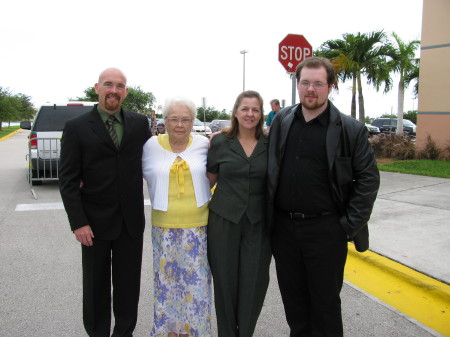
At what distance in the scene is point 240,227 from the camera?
275 centimetres

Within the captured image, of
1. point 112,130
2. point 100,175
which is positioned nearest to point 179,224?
point 100,175

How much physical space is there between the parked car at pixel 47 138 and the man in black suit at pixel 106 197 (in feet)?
22.1

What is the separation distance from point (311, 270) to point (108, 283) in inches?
58.5

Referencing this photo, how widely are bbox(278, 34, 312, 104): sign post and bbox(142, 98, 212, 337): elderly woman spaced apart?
524 centimetres

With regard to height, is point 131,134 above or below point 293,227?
above

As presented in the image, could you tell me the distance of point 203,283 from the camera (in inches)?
111

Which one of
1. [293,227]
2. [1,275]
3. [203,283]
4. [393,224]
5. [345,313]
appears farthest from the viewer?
[393,224]

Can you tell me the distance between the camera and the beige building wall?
37.7 ft

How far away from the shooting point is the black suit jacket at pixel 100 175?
8.50ft

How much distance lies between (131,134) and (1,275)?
2.60 m

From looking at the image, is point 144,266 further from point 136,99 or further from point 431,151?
point 136,99

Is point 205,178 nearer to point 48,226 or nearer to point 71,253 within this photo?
point 71,253

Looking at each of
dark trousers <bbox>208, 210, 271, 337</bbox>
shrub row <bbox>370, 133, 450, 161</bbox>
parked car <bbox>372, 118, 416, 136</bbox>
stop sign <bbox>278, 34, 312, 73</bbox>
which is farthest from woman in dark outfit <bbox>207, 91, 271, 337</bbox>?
parked car <bbox>372, 118, 416, 136</bbox>

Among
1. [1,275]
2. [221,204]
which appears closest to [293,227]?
[221,204]
